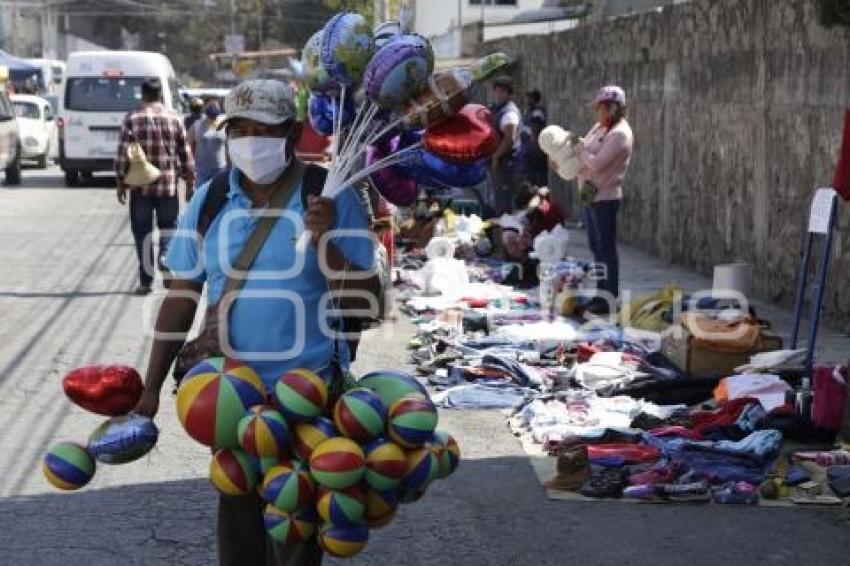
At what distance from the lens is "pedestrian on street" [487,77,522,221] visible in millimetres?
16109

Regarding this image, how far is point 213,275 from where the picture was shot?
423 centimetres

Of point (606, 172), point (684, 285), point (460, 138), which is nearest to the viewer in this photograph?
point (460, 138)

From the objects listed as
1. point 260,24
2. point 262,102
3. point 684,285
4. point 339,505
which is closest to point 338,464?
point 339,505

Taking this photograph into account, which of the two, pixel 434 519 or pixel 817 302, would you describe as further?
pixel 817 302

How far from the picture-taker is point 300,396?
3.90 metres

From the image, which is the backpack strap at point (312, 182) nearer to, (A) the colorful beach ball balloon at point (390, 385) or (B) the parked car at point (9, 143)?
(A) the colorful beach ball balloon at point (390, 385)

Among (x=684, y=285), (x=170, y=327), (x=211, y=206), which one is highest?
(x=211, y=206)

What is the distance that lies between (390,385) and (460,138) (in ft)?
2.89

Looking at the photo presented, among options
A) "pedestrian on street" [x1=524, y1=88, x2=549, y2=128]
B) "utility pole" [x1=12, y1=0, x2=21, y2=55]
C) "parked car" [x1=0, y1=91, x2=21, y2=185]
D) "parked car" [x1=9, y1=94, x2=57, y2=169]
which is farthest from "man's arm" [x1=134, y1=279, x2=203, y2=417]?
"utility pole" [x1=12, y1=0, x2=21, y2=55]

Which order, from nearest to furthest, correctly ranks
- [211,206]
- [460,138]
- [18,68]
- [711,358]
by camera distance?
[211,206] → [460,138] → [711,358] → [18,68]

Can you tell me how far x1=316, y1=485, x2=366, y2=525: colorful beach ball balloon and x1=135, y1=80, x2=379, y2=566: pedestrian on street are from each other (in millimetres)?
221

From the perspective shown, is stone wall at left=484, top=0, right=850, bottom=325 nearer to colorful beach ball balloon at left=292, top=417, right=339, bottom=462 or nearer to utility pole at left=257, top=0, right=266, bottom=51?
colorful beach ball balloon at left=292, top=417, right=339, bottom=462

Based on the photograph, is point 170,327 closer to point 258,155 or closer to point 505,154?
point 258,155

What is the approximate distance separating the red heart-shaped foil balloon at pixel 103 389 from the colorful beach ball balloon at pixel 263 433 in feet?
1.70
